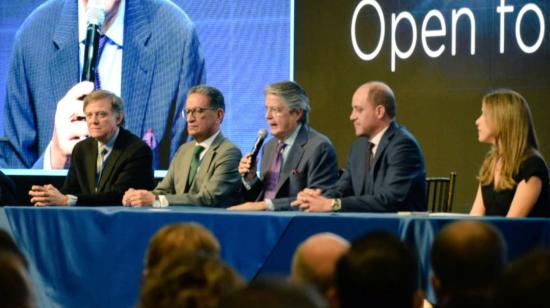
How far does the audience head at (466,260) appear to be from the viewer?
2.06 meters

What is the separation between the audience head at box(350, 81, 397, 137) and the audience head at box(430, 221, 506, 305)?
247 centimetres

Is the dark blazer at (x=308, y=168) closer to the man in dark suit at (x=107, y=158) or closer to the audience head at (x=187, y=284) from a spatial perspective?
the man in dark suit at (x=107, y=158)

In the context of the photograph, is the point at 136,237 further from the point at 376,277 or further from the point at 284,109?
the point at 376,277

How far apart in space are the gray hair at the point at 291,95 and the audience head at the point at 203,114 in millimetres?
332

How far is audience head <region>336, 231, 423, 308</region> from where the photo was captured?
1.79 metres

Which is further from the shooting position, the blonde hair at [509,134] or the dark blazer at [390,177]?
the dark blazer at [390,177]

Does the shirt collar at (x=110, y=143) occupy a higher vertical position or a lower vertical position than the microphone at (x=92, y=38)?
lower

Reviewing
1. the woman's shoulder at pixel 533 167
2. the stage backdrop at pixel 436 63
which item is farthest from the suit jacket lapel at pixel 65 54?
the woman's shoulder at pixel 533 167

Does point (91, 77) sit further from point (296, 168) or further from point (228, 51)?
point (296, 168)

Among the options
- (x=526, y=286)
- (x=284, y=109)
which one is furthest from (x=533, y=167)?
(x=526, y=286)

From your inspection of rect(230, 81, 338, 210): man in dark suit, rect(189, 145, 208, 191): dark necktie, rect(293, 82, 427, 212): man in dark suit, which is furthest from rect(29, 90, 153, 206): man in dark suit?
rect(293, 82, 427, 212): man in dark suit

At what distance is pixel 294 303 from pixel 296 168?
151 inches

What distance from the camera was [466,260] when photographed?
82.8 inches

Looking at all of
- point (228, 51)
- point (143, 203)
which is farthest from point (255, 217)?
point (228, 51)
